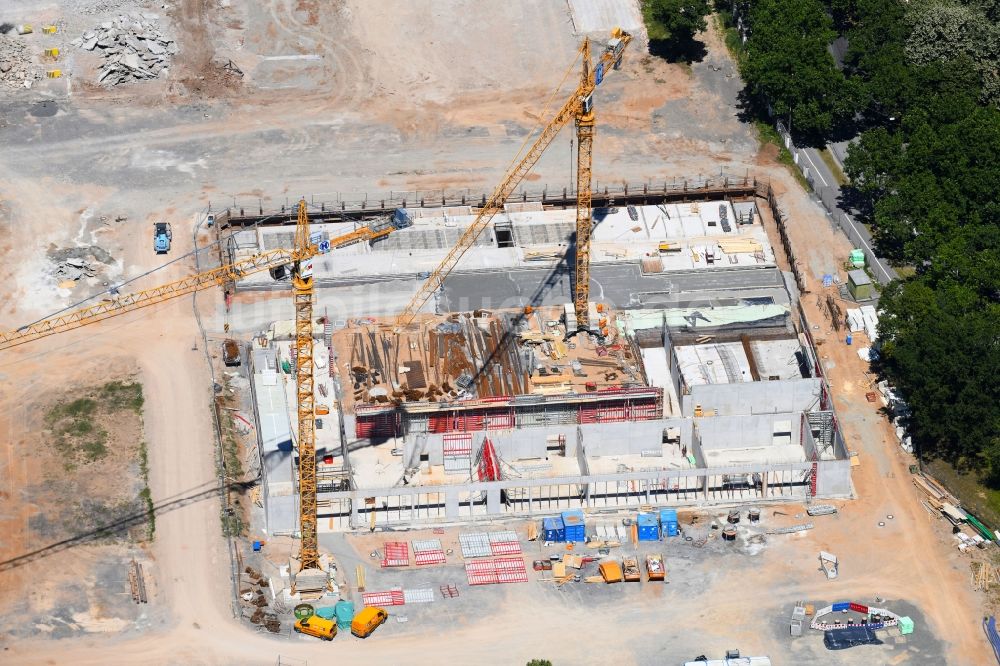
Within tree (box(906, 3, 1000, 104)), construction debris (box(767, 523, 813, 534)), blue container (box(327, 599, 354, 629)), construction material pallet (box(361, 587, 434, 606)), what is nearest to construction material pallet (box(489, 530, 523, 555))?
construction material pallet (box(361, 587, 434, 606))

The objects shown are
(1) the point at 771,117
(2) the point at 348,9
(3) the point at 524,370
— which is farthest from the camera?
(2) the point at 348,9

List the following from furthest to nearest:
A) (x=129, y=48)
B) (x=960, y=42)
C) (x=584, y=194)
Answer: (x=129, y=48) < (x=960, y=42) < (x=584, y=194)

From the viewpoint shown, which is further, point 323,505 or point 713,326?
point 713,326

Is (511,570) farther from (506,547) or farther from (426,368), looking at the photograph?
(426,368)

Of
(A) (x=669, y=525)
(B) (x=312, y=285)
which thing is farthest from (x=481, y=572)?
(B) (x=312, y=285)

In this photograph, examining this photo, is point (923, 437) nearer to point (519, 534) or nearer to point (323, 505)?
point (519, 534)

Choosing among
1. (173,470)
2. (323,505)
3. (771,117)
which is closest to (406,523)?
(323,505)

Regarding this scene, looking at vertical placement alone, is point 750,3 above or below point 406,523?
above

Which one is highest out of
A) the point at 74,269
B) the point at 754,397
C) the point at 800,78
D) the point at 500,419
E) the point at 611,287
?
the point at 800,78
